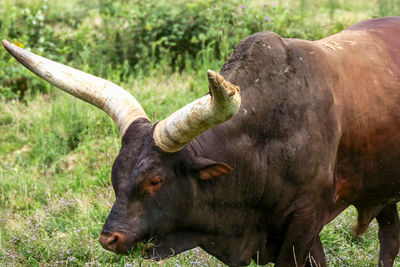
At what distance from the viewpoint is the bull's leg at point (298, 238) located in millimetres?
4305

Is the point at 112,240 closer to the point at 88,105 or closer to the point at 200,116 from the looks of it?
the point at 200,116

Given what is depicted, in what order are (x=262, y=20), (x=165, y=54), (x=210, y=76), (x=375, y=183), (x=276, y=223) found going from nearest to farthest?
(x=210, y=76) → (x=276, y=223) → (x=375, y=183) → (x=262, y=20) → (x=165, y=54)

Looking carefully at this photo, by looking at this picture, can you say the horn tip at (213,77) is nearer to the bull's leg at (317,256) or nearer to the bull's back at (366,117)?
the bull's back at (366,117)

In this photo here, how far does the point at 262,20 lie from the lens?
27.3 feet

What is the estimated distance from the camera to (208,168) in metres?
4.05

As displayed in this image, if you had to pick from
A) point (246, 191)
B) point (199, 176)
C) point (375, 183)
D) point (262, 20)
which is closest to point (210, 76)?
point (199, 176)

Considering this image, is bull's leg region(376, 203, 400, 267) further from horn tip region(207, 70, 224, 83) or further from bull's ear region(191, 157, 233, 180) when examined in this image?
horn tip region(207, 70, 224, 83)

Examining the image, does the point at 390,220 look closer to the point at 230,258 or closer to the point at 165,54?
the point at 230,258

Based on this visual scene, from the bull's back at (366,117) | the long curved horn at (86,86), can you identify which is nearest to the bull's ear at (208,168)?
the long curved horn at (86,86)

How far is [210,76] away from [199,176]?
974mm

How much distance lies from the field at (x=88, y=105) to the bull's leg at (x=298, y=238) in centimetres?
81

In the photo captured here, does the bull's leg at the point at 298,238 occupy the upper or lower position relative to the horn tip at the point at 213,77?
lower

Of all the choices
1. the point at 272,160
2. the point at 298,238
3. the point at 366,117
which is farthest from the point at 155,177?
the point at 366,117

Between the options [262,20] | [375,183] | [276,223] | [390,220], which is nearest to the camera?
[276,223]
